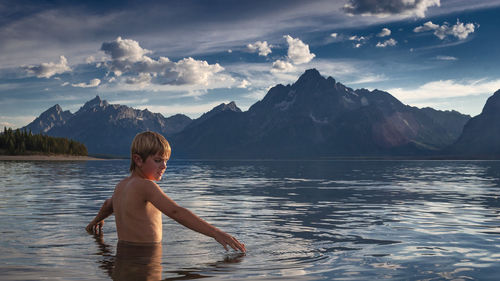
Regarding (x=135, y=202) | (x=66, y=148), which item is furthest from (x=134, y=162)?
(x=66, y=148)

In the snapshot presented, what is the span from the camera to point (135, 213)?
306 inches

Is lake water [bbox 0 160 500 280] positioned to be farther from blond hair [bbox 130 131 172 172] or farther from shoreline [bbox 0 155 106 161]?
shoreline [bbox 0 155 106 161]

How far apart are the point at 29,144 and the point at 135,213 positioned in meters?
179

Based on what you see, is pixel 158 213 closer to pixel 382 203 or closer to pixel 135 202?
pixel 135 202

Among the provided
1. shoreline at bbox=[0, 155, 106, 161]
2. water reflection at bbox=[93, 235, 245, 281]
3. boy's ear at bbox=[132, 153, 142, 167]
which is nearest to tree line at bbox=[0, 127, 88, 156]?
shoreline at bbox=[0, 155, 106, 161]

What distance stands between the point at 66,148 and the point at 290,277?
17920 centimetres

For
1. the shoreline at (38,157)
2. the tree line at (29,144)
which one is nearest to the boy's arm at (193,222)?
the shoreline at (38,157)

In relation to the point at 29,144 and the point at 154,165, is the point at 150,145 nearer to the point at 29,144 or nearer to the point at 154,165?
the point at 154,165

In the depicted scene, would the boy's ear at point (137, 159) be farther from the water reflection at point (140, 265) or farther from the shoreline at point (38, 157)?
the shoreline at point (38, 157)

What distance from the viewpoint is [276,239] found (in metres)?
12.7

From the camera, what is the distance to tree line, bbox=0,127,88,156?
524ft

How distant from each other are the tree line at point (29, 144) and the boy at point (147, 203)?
168 meters

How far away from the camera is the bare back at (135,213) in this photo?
292 inches

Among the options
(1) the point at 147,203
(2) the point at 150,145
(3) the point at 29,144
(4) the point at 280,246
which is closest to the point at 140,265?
(1) the point at 147,203
